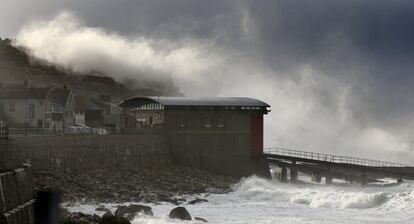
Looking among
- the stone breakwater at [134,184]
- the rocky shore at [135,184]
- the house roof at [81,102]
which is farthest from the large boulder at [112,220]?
the house roof at [81,102]

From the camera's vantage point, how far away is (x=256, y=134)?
174 ft

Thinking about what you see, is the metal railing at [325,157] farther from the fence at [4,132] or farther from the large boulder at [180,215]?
the fence at [4,132]

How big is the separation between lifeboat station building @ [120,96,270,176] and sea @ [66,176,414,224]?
4.09m

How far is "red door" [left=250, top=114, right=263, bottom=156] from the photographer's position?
172 feet

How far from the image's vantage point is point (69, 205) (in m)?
33.8

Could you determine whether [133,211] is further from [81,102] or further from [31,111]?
[81,102]

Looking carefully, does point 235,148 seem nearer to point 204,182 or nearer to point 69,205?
point 204,182

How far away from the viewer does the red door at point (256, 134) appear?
2067 inches

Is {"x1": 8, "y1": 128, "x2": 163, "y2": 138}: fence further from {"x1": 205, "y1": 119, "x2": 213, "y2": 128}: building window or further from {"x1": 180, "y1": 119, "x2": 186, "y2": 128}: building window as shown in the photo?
{"x1": 205, "y1": 119, "x2": 213, "y2": 128}: building window

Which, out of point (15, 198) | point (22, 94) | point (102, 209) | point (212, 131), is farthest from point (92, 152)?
point (15, 198)

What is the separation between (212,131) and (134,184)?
11.8 meters

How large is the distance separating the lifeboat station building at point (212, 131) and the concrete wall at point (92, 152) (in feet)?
5.40

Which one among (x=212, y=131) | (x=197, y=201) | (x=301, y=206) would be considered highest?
(x=212, y=131)

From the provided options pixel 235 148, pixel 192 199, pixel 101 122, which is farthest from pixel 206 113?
pixel 101 122
